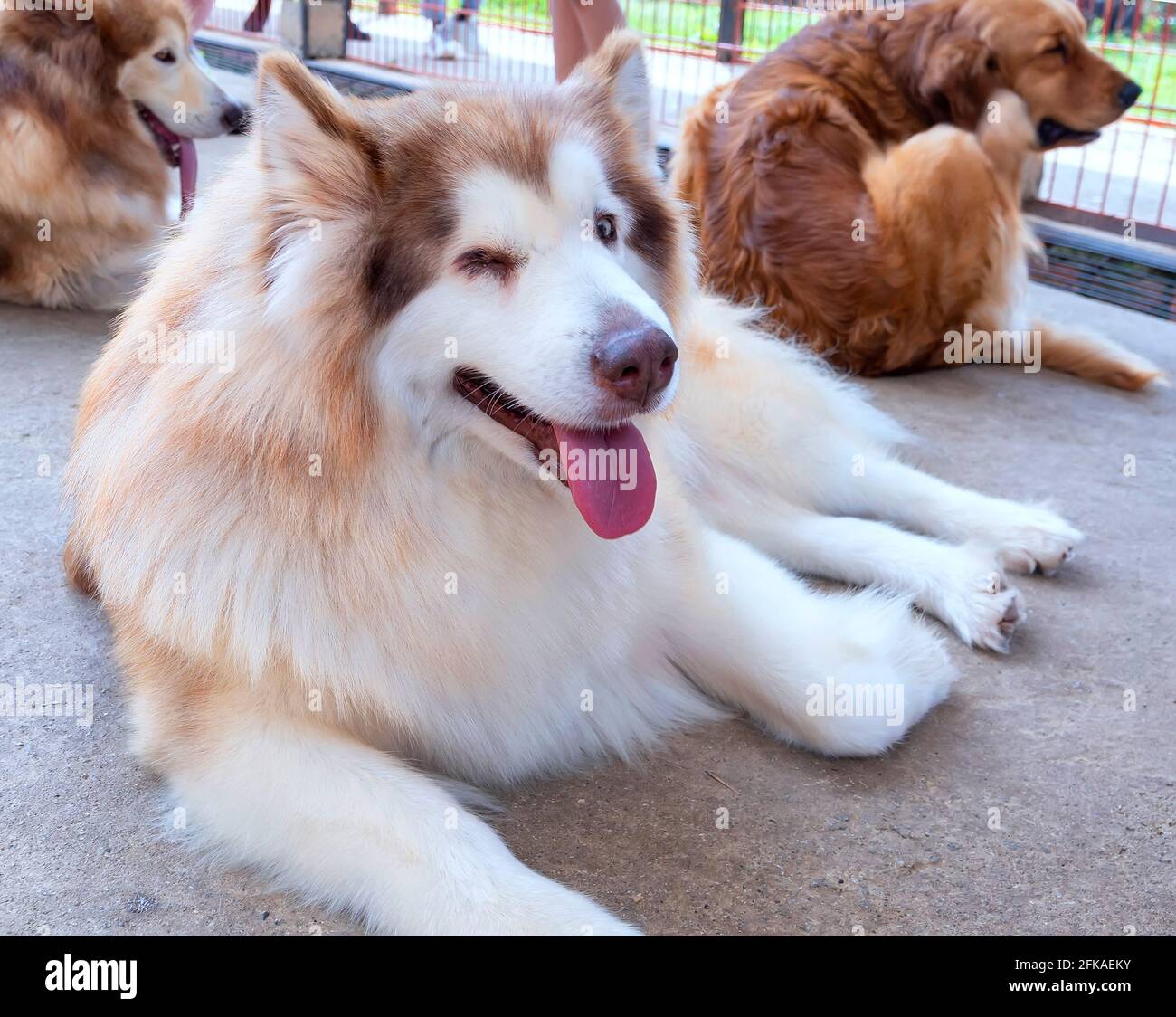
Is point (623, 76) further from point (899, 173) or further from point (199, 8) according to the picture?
point (199, 8)

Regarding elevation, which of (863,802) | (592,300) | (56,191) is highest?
(592,300)

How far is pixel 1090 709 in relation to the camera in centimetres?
257

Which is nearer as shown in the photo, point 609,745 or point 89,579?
point 609,745

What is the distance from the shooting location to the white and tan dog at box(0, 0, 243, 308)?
4.51 metres

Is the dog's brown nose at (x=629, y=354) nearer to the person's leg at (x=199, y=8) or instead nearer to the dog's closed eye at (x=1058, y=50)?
the dog's closed eye at (x=1058, y=50)

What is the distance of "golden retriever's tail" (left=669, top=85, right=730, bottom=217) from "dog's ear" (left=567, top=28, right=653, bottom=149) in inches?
93.2

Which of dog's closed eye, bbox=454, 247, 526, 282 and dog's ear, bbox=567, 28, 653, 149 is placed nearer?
dog's closed eye, bbox=454, 247, 526, 282

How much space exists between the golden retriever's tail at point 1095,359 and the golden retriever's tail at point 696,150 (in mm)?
1525

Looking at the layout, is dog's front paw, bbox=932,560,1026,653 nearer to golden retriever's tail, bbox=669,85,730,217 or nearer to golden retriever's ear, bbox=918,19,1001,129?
golden retriever's tail, bbox=669,85,730,217

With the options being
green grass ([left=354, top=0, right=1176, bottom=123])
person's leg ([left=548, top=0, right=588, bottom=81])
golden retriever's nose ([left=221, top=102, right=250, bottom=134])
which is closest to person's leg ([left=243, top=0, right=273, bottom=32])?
green grass ([left=354, top=0, right=1176, bottom=123])

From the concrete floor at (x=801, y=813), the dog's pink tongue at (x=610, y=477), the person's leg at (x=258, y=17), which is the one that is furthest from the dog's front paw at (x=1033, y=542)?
the person's leg at (x=258, y=17)

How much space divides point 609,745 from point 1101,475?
2.28 metres

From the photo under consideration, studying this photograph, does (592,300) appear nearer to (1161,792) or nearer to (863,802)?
(863,802)

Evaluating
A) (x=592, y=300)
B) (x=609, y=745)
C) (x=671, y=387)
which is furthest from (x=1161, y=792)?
(x=592, y=300)
